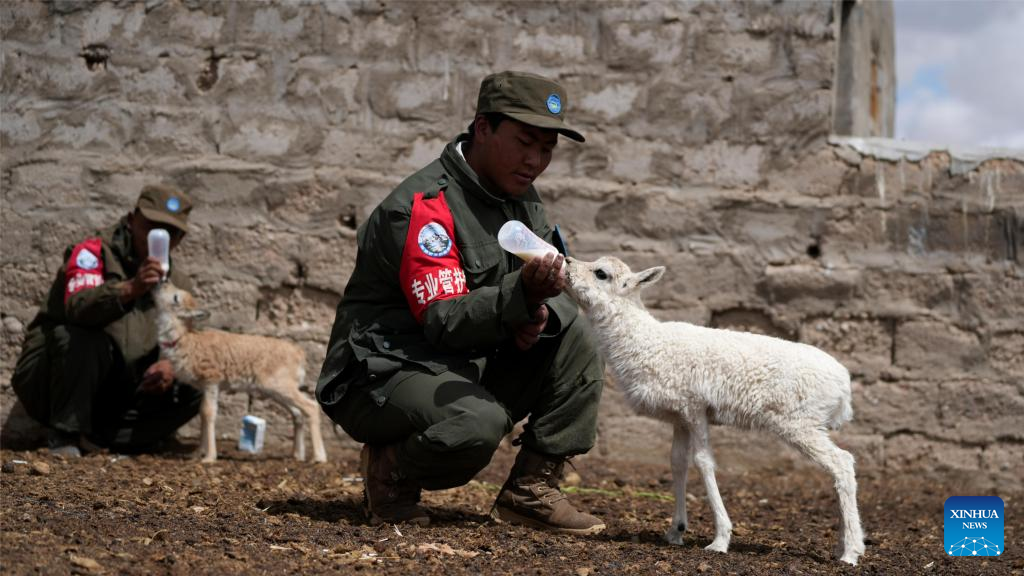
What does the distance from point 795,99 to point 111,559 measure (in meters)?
4.76

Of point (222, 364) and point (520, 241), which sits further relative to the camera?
point (222, 364)

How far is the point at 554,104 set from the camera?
4234 millimetres

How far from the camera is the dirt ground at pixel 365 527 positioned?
3541 millimetres

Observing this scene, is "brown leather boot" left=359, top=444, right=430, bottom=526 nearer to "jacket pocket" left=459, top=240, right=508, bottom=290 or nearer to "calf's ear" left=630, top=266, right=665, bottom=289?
"jacket pocket" left=459, top=240, right=508, bottom=290

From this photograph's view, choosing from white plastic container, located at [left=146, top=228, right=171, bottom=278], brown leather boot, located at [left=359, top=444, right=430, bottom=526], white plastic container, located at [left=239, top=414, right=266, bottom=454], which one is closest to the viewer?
brown leather boot, located at [left=359, top=444, right=430, bottom=526]

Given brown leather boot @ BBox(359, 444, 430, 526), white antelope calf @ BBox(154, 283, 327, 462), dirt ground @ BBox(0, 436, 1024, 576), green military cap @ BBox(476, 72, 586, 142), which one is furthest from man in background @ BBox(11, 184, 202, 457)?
green military cap @ BBox(476, 72, 586, 142)

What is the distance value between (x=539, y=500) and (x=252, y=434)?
2.53 metres

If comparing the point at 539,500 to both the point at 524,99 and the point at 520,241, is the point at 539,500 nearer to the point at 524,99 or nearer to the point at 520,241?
the point at 520,241

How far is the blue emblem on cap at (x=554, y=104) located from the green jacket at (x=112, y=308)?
8.99ft

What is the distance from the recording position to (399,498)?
429 centimetres

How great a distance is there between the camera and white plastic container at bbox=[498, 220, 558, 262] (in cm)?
400

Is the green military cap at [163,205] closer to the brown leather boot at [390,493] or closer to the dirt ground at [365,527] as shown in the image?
the dirt ground at [365,527]

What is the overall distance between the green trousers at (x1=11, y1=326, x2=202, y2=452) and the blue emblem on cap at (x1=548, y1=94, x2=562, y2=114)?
311 cm

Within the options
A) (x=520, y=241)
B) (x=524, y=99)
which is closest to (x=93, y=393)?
(x=520, y=241)
